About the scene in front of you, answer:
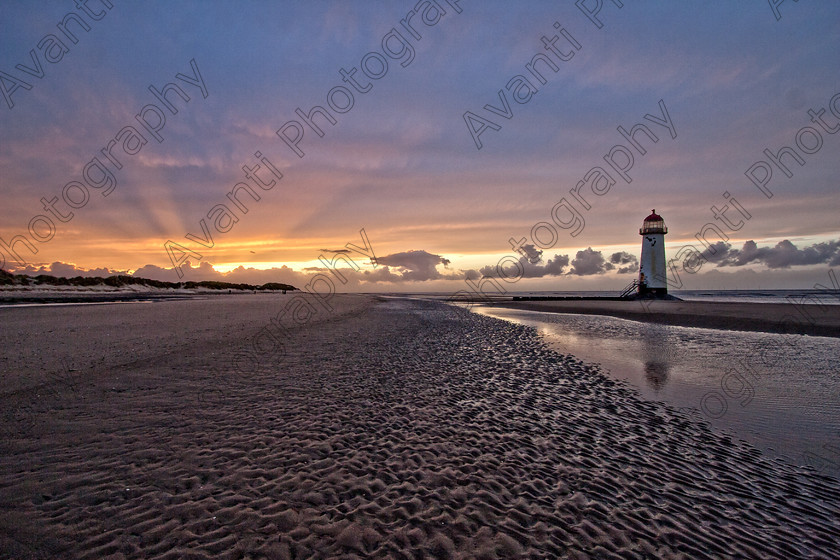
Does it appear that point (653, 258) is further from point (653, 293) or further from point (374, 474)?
point (374, 474)

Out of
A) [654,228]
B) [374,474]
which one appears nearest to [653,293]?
[654,228]

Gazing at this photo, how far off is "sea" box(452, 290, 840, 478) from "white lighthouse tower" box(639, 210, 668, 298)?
40.7 m

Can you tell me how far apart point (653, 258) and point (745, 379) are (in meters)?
56.6

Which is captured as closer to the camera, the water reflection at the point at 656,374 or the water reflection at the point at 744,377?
the water reflection at the point at 744,377

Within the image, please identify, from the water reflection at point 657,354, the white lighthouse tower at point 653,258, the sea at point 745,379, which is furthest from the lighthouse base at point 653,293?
the sea at point 745,379

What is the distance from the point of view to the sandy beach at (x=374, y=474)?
4.75m

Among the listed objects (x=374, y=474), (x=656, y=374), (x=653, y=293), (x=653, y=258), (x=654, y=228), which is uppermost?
(x=654, y=228)

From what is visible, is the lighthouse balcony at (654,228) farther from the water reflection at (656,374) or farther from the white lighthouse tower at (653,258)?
the water reflection at (656,374)

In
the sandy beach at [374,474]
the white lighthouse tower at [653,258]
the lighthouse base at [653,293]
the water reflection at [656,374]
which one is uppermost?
the white lighthouse tower at [653,258]

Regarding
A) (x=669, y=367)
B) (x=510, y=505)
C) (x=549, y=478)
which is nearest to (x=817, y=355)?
(x=669, y=367)

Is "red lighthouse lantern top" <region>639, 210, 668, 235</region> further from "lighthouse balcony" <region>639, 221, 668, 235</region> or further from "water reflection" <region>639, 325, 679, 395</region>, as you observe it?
"water reflection" <region>639, 325, 679, 395</region>

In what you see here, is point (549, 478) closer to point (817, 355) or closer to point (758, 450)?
point (758, 450)

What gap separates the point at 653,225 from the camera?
6175 centimetres

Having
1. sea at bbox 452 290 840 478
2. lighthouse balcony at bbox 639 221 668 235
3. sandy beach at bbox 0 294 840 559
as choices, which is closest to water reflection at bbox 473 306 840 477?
sea at bbox 452 290 840 478
